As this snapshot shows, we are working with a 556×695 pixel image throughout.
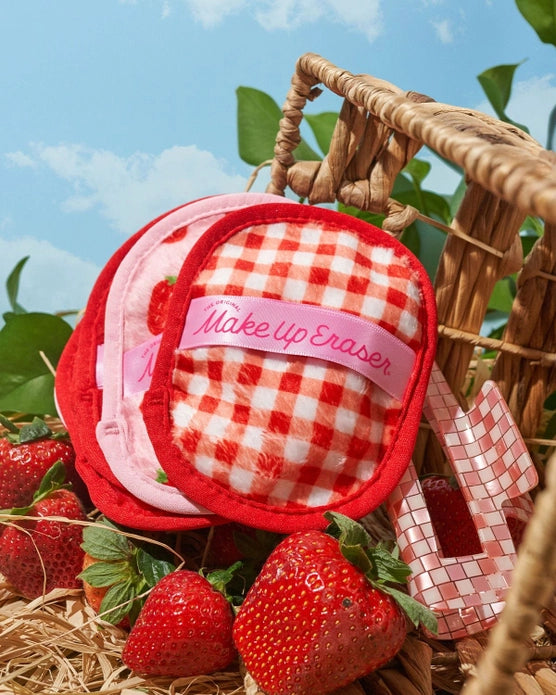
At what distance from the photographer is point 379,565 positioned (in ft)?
1.86

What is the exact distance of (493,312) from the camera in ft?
5.50

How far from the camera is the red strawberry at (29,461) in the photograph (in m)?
0.78

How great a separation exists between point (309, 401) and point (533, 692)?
29 cm

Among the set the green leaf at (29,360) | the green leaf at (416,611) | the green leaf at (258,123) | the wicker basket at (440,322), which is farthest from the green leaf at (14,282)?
the green leaf at (416,611)

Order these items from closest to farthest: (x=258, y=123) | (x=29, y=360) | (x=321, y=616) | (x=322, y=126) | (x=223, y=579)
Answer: (x=321, y=616) < (x=223, y=579) < (x=29, y=360) < (x=258, y=123) < (x=322, y=126)

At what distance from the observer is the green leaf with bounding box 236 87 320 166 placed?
128cm

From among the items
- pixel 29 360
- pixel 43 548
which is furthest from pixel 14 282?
pixel 43 548

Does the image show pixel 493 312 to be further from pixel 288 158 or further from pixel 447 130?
pixel 447 130

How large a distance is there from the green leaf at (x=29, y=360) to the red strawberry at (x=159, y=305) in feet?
0.91

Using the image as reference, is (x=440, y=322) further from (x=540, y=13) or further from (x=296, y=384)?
(x=540, y=13)

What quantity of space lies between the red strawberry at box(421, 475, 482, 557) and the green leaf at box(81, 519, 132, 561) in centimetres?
30

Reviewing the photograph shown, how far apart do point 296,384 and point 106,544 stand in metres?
0.24

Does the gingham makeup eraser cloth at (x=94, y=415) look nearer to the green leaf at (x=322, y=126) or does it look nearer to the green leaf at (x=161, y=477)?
the green leaf at (x=161, y=477)

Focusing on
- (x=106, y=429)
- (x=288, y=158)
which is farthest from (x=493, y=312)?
(x=106, y=429)
